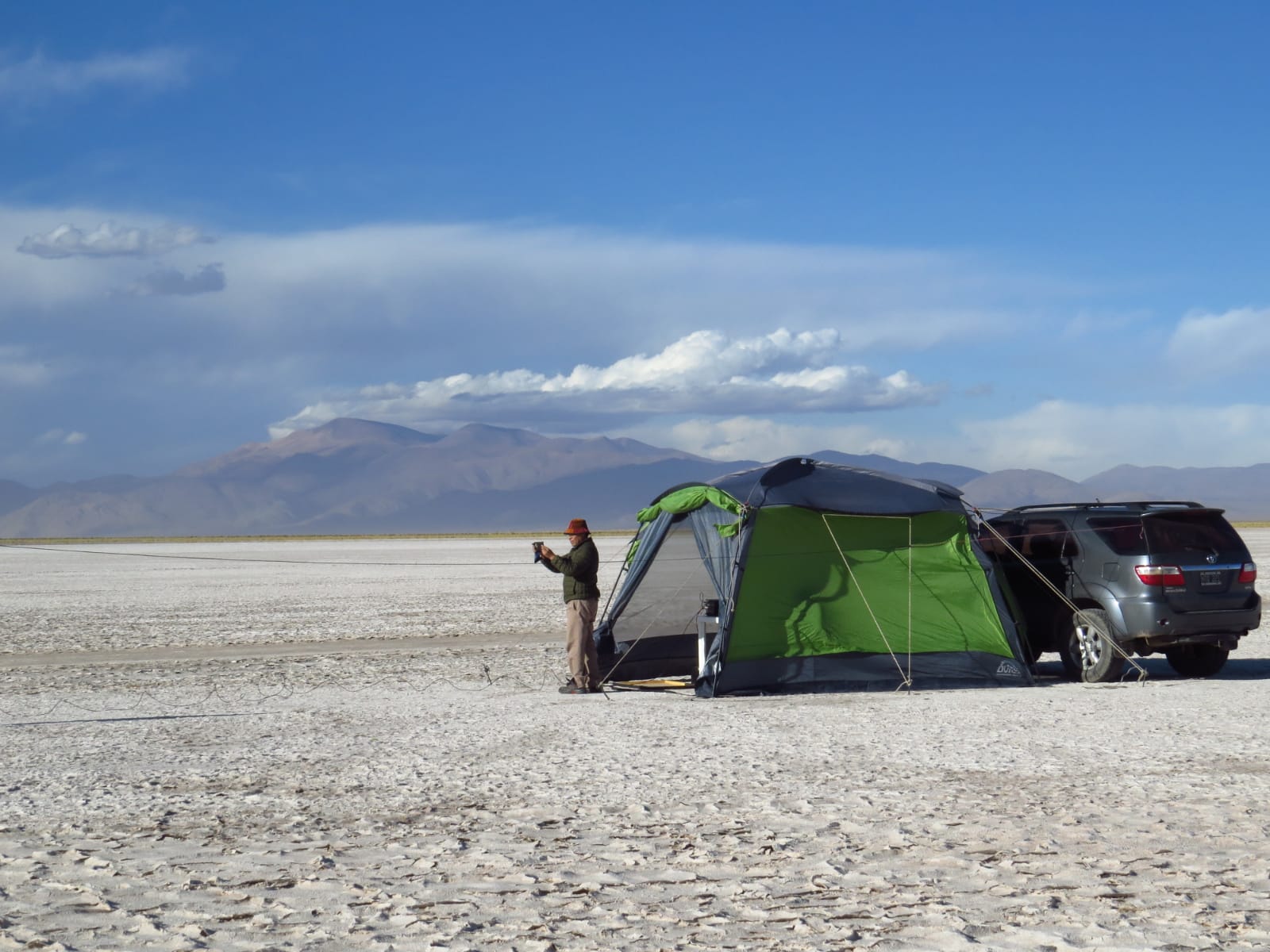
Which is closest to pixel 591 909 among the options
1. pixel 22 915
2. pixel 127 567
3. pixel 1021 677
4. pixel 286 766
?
pixel 22 915

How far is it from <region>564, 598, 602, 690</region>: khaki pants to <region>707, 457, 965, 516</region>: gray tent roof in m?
1.87

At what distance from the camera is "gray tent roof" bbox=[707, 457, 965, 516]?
13.6 m

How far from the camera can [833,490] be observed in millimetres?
13852

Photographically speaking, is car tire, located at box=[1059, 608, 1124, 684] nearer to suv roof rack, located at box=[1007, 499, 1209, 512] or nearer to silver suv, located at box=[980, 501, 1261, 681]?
silver suv, located at box=[980, 501, 1261, 681]

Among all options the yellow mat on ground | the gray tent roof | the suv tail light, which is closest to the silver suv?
the suv tail light

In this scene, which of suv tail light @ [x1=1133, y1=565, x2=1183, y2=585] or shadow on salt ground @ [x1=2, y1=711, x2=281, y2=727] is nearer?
shadow on salt ground @ [x1=2, y1=711, x2=281, y2=727]

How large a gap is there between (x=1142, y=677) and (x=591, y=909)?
9.58 meters

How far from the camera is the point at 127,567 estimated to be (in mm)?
49281

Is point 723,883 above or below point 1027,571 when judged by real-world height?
below

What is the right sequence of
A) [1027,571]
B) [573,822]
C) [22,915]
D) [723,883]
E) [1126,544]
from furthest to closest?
[1027,571]
[1126,544]
[573,822]
[723,883]
[22,915]

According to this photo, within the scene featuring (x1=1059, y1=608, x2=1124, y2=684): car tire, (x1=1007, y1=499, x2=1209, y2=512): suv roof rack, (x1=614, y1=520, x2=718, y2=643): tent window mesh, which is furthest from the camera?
(x1=614, y1=520, x2=718, y2=643): tent window mesh

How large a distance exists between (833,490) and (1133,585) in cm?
303

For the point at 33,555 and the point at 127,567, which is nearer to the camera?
the point at 127,567

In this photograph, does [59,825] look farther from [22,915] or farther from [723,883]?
[723,883]
